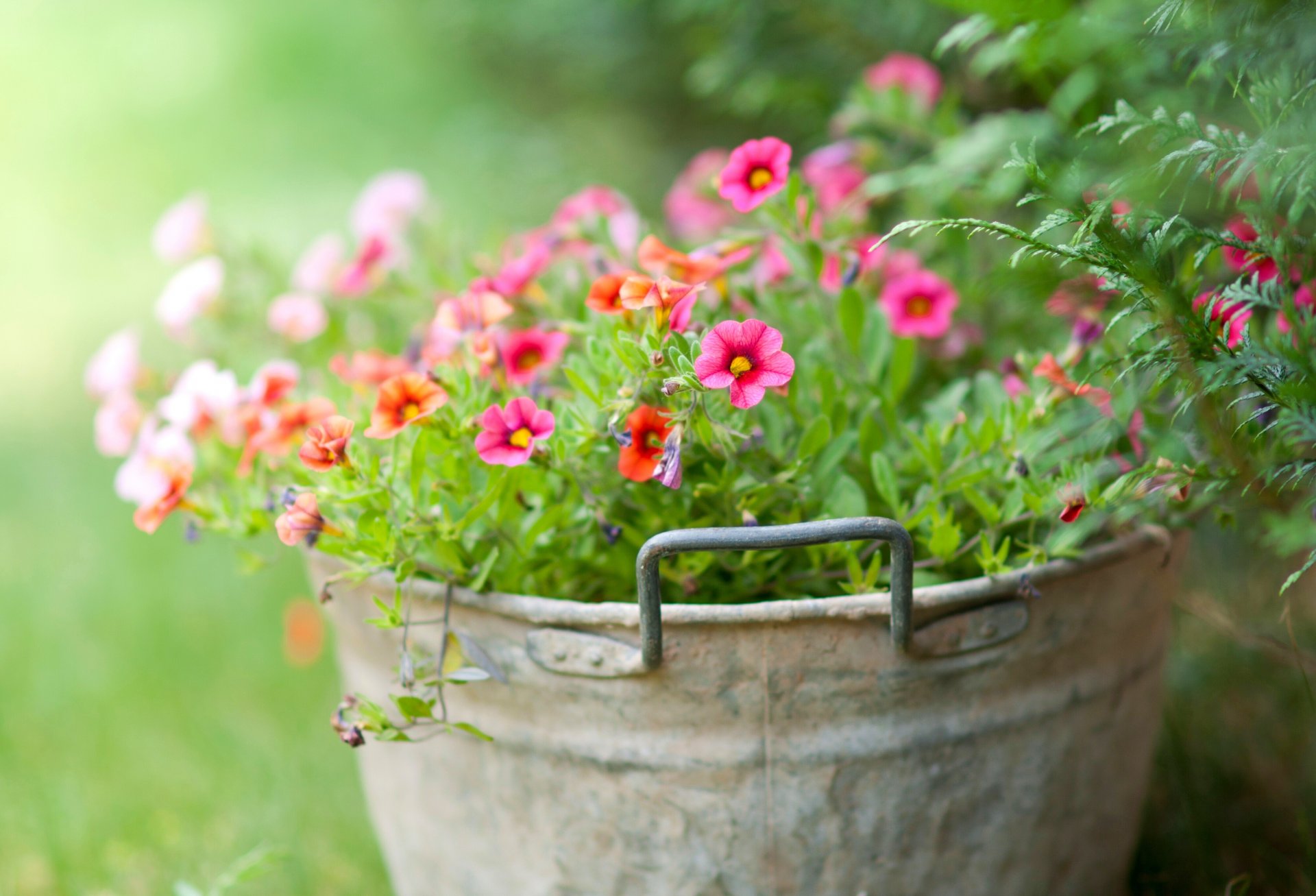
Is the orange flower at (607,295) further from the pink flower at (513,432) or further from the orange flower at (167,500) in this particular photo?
the orange flower at (167,500)

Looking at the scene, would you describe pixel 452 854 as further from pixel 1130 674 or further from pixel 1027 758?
pixel 1130 674

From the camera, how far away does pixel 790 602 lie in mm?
878

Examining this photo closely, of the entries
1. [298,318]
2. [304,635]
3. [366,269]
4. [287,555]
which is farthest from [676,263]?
[287,555]

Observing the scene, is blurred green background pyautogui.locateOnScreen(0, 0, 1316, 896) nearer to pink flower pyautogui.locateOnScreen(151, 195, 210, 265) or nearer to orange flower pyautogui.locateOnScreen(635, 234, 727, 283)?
pink flower pyautogui.locateOnScreen(151, 195, 210, 265)

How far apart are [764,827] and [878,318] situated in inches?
21.6

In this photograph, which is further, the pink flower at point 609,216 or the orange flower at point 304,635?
the orange flower at point 304,635

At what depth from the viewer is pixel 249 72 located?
483cm

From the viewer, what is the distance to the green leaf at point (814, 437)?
3.24ft

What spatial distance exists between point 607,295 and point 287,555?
1.81 meters

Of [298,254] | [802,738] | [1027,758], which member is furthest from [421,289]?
[298,254]

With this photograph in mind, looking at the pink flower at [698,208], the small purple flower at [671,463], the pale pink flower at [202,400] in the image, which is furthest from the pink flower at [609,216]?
the small purple flower at [671,463]

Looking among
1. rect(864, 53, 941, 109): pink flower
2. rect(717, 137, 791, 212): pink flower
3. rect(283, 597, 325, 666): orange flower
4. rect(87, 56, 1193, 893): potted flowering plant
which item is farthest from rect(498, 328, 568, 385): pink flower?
rect(283, 597, 325, 666): orange flower

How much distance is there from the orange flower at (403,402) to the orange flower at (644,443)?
0.17m

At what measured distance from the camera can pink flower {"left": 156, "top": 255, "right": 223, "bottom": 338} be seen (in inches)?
55.2
